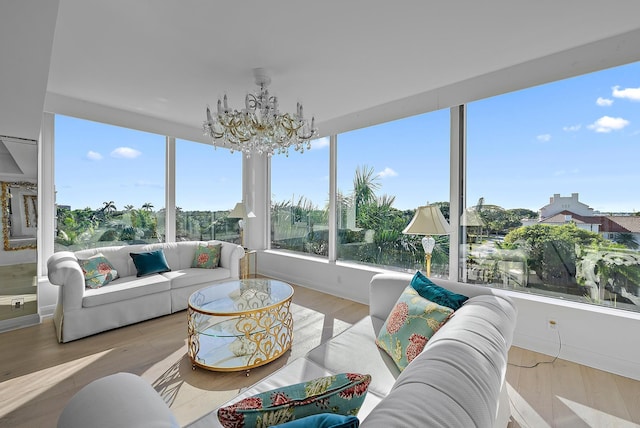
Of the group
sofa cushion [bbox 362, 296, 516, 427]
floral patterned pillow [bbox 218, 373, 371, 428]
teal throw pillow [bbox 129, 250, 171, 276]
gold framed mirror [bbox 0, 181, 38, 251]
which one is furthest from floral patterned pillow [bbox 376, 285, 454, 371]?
gold framed mirror [bbox 0, 181, 38, 251]

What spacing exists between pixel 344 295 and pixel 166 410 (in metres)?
3.23

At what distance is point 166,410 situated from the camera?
0.95m

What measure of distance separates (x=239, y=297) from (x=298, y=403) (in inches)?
85.5

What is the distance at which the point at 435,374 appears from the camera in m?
0.83

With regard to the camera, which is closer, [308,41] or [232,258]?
[308,41]

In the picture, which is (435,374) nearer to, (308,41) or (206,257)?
(308,41)

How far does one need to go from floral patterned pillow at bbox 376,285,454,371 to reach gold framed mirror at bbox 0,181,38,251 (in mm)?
3919

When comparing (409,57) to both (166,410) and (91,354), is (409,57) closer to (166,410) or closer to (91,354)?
(166,410)

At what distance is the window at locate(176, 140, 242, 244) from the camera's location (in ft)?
15.2

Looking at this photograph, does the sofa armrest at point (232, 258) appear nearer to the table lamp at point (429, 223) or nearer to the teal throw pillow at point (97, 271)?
the teal throw pillow at point (97, 271)

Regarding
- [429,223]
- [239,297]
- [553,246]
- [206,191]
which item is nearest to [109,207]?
[206,191]

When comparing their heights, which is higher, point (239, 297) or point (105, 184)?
point (105, 184)

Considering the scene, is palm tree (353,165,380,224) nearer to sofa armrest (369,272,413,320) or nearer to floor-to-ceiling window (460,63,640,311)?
floor-to-ceiling window (460,63,640,311)

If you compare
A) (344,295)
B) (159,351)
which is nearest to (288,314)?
(159,351)
